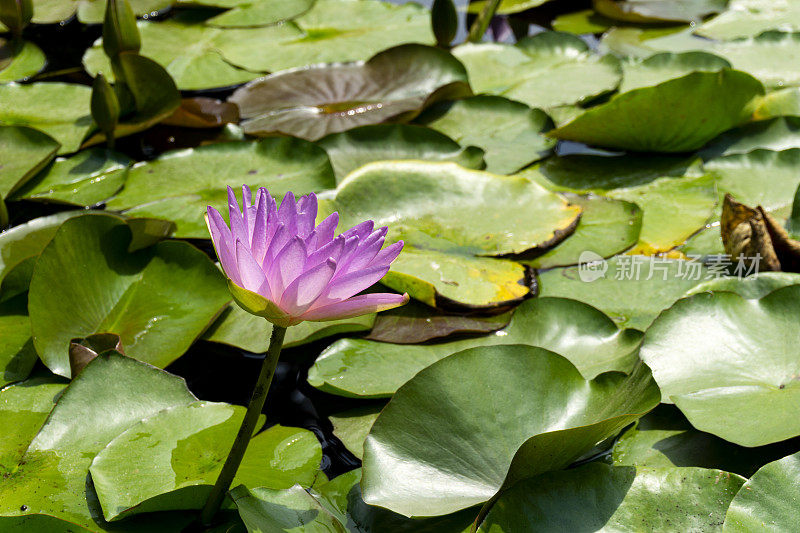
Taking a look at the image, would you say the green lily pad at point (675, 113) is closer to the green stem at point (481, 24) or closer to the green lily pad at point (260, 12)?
the green stem at point (481, 24)

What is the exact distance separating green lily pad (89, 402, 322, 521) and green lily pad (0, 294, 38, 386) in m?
0.38

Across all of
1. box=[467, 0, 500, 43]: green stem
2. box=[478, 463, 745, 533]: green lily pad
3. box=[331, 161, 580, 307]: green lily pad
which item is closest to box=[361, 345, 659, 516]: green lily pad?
box=[478, 463, 745, 533]: green lily pad

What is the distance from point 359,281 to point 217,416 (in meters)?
0.53

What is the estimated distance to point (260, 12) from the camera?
342 centimetres

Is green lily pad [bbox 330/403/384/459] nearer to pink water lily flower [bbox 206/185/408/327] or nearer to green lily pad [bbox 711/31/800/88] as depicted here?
pink water lily flower [bbox 206/185/408/327]

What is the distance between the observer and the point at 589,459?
1.32 metres

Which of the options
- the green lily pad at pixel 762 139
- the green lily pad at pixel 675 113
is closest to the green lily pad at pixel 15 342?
the green lily pad at pixel 675 113

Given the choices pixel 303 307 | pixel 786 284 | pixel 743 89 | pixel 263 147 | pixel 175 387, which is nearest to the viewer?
pixel 303 307

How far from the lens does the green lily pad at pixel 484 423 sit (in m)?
1.13

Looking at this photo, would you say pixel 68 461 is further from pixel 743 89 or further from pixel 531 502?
pixel 743 89

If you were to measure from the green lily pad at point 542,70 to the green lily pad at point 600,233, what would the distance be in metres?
0.72

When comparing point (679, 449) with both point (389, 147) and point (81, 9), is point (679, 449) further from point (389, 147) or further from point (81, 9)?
point (81, 9)

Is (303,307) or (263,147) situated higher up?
(303,307)

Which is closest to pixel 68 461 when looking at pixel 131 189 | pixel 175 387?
pixel 175 387
